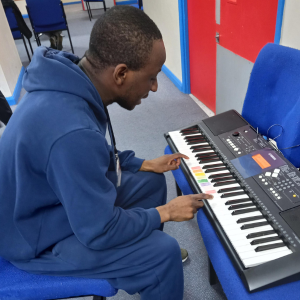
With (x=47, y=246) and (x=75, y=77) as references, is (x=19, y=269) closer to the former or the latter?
(x=47, y=246)

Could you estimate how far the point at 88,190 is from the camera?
0.79 metres

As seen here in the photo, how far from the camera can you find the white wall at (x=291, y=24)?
136 centimetres

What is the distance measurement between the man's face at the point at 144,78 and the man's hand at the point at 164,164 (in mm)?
359

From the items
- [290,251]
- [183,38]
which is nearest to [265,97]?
[290,251]

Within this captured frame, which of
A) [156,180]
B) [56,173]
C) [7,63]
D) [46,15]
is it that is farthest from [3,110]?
[46,15]

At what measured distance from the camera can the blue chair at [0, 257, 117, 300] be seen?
2.90 ft

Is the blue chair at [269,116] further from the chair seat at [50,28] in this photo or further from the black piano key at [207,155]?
the chair seat at [50,28]

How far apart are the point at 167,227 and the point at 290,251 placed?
99 centimetres

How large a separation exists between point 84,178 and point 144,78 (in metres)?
0.38

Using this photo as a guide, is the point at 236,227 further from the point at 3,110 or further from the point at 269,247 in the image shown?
the point at 3,110

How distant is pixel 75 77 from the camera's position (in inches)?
33.6

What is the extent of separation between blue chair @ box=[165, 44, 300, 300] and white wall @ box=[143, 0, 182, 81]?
208 centimetres

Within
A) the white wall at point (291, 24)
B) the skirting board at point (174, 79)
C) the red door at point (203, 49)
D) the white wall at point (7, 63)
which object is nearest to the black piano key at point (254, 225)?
the white wall at point (291, 24)

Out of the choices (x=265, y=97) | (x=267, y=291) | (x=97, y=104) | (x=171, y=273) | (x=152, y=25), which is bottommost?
(x=171, y=273)
